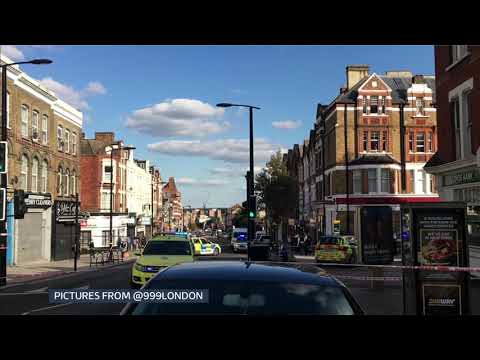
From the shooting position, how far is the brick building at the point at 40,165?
29.8m

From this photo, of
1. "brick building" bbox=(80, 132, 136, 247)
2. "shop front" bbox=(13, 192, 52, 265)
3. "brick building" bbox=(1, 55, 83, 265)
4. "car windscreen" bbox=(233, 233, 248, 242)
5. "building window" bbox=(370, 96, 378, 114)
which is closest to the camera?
"brick building" bbox=(1, 55, 83, 265)

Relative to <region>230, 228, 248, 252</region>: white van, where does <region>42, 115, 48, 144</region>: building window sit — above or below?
above

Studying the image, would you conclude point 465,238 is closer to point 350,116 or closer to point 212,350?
point 212,350

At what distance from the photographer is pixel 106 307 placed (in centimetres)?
558

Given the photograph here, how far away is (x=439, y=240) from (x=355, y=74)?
45.0 meters

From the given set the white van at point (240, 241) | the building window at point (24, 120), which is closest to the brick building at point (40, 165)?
the building window at point (24, 120)

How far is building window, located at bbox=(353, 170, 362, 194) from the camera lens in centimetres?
4713

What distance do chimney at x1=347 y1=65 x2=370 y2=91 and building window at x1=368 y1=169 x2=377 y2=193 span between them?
32.2 ft

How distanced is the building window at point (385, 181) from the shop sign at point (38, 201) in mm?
28771

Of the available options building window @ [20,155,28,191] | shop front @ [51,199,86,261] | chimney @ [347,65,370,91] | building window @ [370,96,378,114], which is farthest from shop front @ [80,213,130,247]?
chimney @ [347,65,370,91]

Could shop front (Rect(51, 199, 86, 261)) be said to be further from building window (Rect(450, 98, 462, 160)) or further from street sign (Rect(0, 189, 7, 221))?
building window (Rect(450, 98, 462, 160))

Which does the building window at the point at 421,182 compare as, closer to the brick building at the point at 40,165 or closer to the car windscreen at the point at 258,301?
the brick building at the point at 40,165

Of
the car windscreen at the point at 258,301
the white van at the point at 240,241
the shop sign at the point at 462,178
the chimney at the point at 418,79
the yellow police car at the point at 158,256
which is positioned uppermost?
the chimney at the point at 418,79
